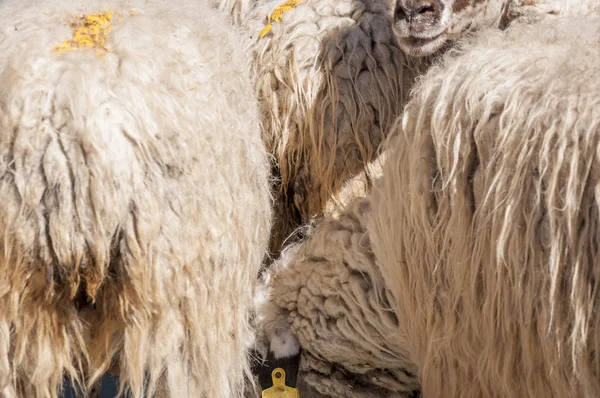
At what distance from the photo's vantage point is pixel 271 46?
9.08 ft

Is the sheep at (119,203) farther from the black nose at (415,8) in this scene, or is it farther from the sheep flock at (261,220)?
the black nose at (415,8)

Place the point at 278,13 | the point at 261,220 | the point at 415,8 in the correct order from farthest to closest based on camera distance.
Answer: the point at 278,13 < the point at 415,8 < the point at 261,220

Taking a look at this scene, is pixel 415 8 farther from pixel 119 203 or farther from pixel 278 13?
pixel 119 203

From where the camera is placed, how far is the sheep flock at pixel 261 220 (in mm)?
1717

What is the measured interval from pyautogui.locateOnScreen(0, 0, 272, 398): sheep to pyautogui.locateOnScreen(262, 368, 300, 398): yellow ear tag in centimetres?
22

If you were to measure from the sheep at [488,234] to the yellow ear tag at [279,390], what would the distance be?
0.52ft

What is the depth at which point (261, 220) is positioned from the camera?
222 cm

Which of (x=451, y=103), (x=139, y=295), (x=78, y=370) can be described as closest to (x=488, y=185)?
(x=451, y=103)

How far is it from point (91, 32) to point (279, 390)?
1.12m

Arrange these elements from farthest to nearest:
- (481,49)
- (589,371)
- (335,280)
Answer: (335,280), (481,49), (589,371)

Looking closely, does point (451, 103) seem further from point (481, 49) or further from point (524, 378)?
point (524, 378)

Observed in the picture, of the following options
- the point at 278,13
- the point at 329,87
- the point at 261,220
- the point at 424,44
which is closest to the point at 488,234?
the point at 261,220

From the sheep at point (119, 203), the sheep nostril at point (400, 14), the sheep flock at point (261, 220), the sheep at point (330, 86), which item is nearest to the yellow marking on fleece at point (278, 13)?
the sheep at point (330, 86)

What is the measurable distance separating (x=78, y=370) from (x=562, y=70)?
1.36 meters
